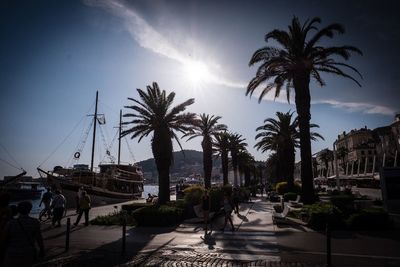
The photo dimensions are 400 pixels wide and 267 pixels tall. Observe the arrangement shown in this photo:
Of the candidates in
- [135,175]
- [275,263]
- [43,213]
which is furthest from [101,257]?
[135,175]

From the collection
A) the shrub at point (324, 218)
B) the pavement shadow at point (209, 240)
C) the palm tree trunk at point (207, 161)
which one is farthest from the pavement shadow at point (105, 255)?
the palm tree trunk at point (207, 161)

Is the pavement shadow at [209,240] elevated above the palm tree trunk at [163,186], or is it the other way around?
the palm tree trunk at [163,186]

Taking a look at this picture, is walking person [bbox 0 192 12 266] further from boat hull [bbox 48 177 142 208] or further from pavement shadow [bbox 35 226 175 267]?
boat hull [bbox 48 177 142 208]

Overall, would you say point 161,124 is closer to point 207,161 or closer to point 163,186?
point 163,186

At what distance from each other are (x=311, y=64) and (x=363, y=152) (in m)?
104

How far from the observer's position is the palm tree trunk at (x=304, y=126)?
71.4 ft

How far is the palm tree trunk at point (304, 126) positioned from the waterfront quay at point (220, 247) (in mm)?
7703

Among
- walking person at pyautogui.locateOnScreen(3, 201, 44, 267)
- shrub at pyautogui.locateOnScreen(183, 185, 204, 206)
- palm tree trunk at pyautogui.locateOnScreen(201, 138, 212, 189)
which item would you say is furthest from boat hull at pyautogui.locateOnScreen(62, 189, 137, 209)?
walking person at pyautogui.locateOnScreen(3, 201, 44, 267)

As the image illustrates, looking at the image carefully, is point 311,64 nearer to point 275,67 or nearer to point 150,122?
point 275,67

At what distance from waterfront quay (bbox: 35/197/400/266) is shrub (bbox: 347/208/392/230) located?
0.45m

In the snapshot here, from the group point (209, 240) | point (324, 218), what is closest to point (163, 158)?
point (209, 240)

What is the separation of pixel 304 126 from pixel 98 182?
3065 centimetres

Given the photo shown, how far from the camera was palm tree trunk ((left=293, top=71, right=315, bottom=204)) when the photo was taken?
71.4 feet

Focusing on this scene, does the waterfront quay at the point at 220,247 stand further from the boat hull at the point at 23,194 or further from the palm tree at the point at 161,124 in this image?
the boat hull at the point at 23,194
